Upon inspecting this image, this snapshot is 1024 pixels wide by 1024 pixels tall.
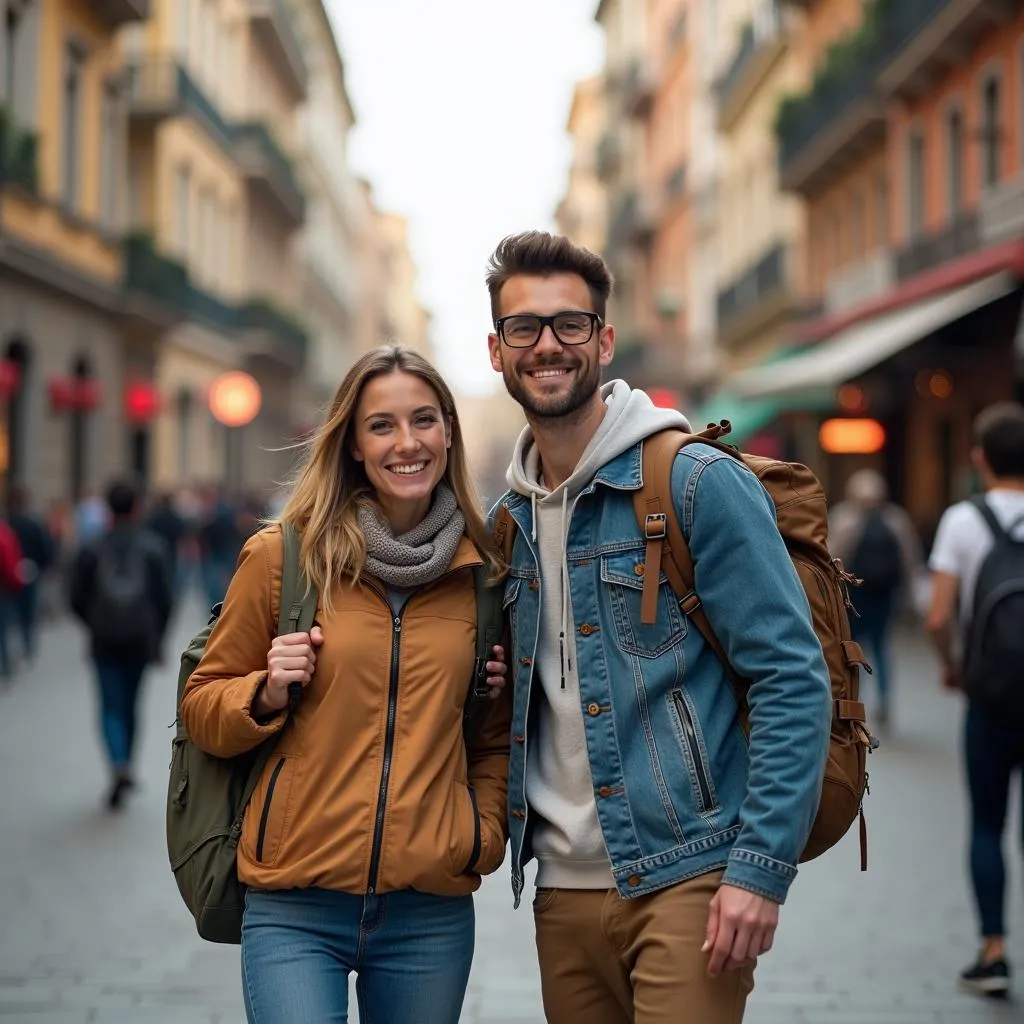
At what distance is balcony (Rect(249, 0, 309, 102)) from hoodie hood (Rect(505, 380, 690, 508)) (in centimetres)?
4176

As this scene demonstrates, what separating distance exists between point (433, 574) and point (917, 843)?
18.5 ft

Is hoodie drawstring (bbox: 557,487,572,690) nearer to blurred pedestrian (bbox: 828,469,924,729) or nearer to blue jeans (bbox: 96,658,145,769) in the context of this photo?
blue jeans (bbox: 96,658,145,769)

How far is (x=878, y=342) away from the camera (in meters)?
20.4

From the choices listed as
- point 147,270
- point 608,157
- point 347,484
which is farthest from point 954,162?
point 608,157

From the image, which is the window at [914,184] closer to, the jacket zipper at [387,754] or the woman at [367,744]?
the woman at [367,744]

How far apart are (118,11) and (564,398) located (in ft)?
79.5

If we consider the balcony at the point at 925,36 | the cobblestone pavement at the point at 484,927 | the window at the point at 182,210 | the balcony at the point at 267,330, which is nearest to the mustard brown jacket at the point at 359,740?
the cobblestone pavement at the point at 484,927

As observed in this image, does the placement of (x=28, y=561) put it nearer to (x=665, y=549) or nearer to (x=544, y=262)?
(x=544, y=262)

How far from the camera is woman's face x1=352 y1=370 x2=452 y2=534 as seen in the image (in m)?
3.44

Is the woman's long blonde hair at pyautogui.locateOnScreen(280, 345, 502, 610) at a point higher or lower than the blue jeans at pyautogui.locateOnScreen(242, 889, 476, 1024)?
higher

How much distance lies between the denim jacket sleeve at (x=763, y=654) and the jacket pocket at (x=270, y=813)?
876 millimetres

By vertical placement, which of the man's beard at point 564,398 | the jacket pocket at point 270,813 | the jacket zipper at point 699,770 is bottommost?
the jacket pocket at point 270,813

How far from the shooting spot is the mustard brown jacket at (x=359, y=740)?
3.20m

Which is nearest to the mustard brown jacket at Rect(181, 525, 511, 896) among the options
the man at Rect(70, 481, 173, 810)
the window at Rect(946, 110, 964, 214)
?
the man at Rect(70, 481, 173, 810)
